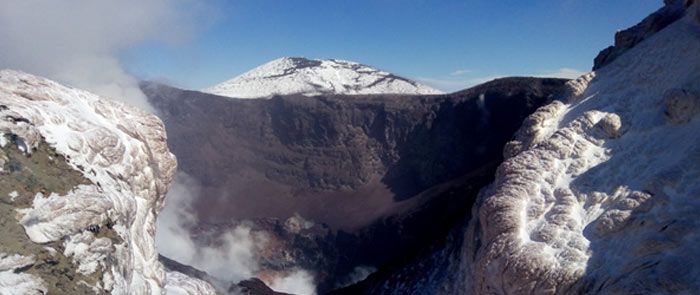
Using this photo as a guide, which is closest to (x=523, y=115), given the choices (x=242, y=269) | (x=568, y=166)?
(x=242, y=269)

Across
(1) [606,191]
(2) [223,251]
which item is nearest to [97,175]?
(1) [606,191]

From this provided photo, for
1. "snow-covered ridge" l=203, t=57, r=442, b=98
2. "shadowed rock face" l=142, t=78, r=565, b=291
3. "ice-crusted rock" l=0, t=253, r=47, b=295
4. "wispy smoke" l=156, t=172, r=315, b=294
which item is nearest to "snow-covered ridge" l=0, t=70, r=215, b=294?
"ice-crusted rock" l=0, t=253, r=47, b=295

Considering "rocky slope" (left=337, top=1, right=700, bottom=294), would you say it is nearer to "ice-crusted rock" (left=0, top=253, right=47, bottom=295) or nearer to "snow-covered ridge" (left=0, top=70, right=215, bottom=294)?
"snow-covered ridge" (left=0, top=70, right=215, bottom=294)

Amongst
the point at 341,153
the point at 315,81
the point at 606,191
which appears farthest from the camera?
the point at 315,81

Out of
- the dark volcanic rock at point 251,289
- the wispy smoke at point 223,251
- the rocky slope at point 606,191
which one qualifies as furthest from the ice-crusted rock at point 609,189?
the wispy smoke at point 223,251

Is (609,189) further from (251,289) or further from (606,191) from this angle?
(251,289)

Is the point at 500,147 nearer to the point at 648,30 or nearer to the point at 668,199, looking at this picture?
the point at 648,30

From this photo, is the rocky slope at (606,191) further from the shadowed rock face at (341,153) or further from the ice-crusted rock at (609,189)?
the shadowed rock face at (341,153)
